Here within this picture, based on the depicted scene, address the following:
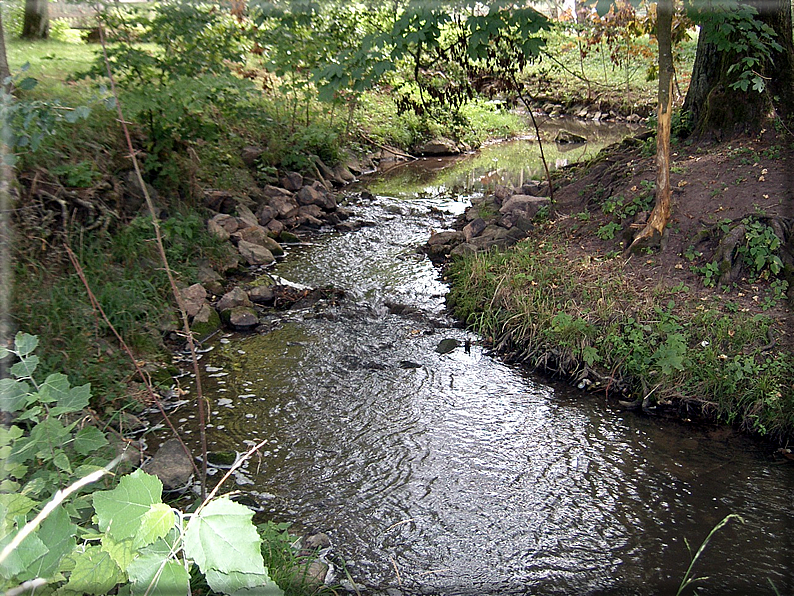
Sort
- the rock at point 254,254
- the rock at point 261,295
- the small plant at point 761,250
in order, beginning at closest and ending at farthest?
the small plant at point 761,250
the rock at point 261,295
the rock at point 254,254

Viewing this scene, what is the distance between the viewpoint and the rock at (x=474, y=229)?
8.04m

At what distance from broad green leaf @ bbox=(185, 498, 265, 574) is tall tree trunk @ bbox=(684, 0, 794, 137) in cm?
682

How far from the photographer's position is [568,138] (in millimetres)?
16484

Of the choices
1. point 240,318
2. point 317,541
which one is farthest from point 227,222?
point 317,541

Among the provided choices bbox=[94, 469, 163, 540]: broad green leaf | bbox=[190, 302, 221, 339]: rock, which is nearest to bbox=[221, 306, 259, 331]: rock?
bbox=[190, 302, 221, 339]: rock

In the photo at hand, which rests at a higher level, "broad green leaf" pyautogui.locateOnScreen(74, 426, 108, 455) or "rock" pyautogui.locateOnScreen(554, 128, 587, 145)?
"rock" pyautogui.locateOnScreen(554, 128, 587, 145)

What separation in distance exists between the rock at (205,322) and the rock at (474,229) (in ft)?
11.1

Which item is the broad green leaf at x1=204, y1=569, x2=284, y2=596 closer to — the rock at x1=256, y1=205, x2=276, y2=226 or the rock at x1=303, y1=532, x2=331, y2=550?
the rock at x1=303, y1=532, x2=331, y2=550

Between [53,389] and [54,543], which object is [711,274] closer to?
[53,389]

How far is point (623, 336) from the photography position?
5.19 m

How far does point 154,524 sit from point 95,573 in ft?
1.15

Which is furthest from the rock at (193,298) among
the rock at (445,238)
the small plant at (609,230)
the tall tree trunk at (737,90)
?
the tall tree trunk at (737,90)

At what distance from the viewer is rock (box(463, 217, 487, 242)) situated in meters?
8.04

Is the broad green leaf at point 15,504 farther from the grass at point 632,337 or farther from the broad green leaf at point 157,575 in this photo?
the grass at point 632,337
